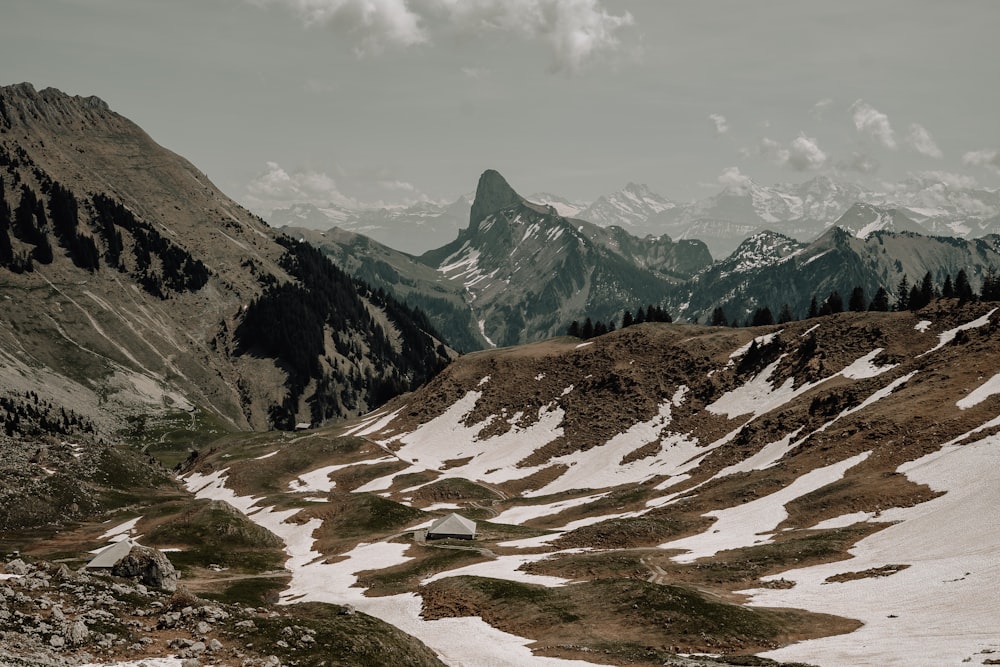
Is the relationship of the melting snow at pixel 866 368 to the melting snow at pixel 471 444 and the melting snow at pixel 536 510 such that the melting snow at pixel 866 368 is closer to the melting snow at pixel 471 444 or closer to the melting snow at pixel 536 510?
the melting snow at pixel 536 510

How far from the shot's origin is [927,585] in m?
47.5

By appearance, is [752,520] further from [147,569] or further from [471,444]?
[471,444]

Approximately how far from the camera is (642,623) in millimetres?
47844

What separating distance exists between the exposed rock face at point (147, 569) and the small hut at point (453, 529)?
3639 cm

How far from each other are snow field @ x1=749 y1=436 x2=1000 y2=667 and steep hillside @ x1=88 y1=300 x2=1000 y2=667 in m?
0.20

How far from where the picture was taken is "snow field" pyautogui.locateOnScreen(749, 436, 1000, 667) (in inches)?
1490

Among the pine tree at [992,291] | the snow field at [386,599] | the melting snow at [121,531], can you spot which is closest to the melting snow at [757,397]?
the pine tree at [992,291]

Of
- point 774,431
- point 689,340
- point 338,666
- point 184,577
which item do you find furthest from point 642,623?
point 689,340

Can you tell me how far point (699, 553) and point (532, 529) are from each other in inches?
1217

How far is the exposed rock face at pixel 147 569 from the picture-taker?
53969 mm

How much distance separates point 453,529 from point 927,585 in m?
51.4

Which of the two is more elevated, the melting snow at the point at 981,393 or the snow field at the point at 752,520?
the melting snow at the point at 981,393

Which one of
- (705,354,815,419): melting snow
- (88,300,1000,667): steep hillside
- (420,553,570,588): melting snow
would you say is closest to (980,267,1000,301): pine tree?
(88,300,1000,667): steep hillside

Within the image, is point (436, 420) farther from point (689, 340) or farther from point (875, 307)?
point (875, 307)
